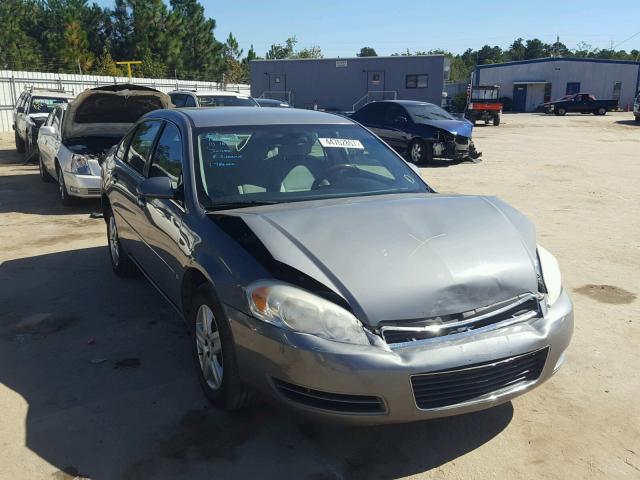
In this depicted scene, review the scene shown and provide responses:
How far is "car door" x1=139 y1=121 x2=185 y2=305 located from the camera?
362 cm

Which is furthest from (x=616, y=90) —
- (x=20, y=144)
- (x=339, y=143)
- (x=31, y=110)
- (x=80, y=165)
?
(x=339, y=143)

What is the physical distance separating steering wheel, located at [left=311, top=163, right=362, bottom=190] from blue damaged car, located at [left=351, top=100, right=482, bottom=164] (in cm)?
1096

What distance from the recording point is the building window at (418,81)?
32.1m

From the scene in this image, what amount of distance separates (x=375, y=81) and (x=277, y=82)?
6175 millimetres

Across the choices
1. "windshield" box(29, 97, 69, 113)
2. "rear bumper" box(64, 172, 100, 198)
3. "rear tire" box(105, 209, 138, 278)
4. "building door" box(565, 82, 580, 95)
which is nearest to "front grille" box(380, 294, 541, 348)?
"rear tire" box(105, 209, 138, 278)

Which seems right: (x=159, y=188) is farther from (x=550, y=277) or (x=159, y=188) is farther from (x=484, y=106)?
(x=484, y=106)

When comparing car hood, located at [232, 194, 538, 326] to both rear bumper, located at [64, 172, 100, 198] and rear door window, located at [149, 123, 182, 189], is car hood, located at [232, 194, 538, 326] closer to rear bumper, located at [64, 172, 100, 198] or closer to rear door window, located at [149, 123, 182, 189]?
rear door window, located at [149, 123, 182, 189]

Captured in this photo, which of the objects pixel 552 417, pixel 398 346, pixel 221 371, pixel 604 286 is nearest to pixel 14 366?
pixel 221 371

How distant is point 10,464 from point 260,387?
127 centimetres

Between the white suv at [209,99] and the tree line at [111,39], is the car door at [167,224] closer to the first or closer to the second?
the white suv at [209,99]

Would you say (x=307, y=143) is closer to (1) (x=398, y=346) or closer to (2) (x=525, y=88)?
(1) (x=398, y=346)

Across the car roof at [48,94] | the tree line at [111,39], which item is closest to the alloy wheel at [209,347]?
the car roof at [48,94]

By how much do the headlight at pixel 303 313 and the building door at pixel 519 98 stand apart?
58.5m

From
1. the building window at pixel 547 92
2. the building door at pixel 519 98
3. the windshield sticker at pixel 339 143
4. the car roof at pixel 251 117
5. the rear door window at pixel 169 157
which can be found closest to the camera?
the rear door window at pixel 169 157
